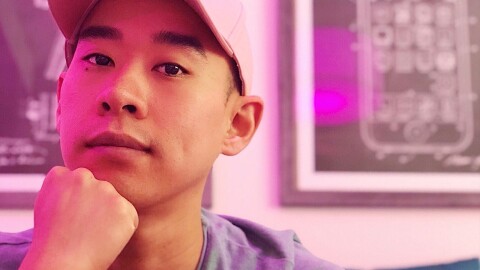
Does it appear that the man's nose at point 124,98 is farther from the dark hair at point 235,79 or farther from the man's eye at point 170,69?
the dark hair at point 235,79

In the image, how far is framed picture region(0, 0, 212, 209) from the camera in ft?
4.85

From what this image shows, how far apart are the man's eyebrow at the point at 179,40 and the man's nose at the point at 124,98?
0.08 meters

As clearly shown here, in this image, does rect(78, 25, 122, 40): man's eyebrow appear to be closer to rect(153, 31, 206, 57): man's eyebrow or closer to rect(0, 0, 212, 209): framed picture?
rect(153, 31, 206, 57): man's eyebrow

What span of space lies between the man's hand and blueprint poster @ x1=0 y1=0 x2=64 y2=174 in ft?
2.57

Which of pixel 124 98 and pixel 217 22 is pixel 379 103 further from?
pixel 124 98

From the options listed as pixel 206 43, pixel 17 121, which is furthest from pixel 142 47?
pixel 17 121

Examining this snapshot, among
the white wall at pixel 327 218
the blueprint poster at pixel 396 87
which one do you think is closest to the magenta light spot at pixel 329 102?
the blueprint poster at pixel 396 87

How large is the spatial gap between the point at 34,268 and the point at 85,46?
37 centimetres

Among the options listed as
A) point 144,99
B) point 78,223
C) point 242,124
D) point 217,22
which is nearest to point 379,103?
point 242,124

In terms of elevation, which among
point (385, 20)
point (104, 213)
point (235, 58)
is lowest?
point (104, 213)

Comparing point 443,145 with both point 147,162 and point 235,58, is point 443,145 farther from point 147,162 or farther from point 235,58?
point 147,162

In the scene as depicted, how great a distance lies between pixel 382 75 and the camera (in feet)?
5.25

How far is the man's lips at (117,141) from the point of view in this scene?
29.6 inches

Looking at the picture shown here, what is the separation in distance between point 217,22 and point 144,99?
178 mm
